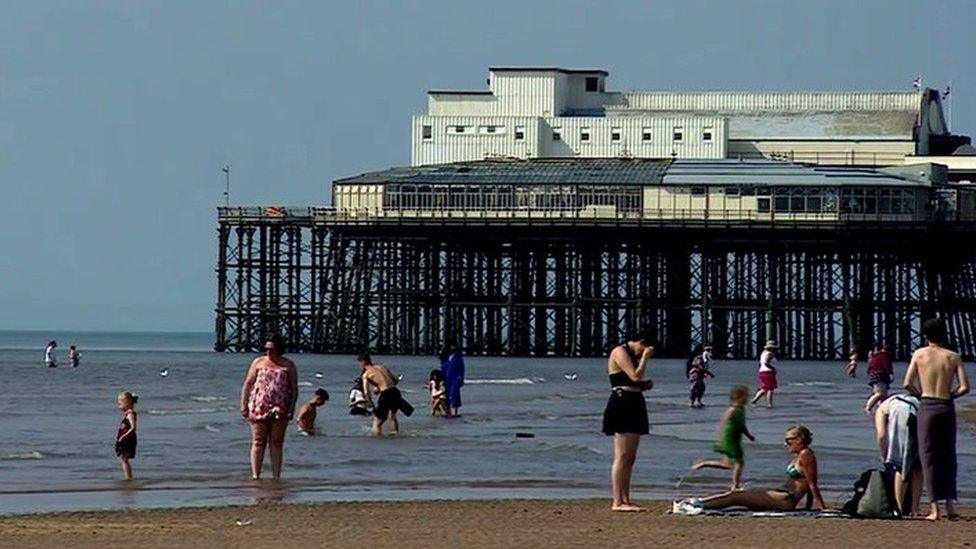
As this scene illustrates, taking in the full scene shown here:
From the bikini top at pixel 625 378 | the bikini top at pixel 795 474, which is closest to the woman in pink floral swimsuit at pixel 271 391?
the bikini top at pixel 625 378

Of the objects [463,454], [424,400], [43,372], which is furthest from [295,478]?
[43,372]

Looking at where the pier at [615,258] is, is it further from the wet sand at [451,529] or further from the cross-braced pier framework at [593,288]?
the wet sand at [451,529]

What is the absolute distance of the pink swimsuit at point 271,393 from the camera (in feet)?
85.9

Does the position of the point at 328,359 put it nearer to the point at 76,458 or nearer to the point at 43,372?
the point at 43,372

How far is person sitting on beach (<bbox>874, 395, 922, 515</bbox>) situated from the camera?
21641mm

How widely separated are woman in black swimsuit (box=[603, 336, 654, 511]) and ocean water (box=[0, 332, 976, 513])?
289 cm

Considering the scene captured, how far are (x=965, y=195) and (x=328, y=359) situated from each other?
1069 inches

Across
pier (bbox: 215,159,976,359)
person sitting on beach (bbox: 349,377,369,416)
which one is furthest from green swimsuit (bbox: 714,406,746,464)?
pier (bbox: 215,159,976,359)

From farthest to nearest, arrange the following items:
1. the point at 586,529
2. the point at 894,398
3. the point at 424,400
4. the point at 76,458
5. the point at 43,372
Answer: the point at 43,372
the point at 424,400
the point at 76,458
the point at 894,398
the point at 586,529

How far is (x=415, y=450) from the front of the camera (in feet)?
Answer: 111

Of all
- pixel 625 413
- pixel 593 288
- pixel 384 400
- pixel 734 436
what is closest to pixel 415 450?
pixel 384 400

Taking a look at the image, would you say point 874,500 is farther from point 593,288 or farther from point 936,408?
point 593,288

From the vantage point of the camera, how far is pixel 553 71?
11881 cm

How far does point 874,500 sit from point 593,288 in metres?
82.3
